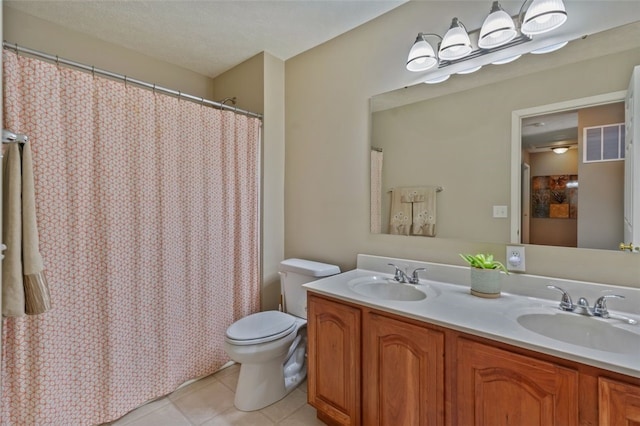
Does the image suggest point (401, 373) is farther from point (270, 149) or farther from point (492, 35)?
point (270, 149)

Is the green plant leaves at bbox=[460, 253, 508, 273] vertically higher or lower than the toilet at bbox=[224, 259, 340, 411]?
higher

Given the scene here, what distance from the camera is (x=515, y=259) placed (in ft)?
4.67

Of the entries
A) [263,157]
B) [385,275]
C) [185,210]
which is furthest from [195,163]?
[385,275]

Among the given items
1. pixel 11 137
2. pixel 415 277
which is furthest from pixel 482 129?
pixel 11 137

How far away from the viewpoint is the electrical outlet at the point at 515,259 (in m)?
1.42

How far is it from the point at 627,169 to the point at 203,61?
9.47 ft

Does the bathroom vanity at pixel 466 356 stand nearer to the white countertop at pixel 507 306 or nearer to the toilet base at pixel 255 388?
the white countertop at pixel 507 306

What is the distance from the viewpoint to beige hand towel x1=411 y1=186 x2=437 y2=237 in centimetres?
171

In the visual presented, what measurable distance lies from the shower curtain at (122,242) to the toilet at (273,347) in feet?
1.43

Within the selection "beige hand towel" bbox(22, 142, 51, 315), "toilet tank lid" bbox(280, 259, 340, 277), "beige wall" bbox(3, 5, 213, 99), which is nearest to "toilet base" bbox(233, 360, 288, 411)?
"toilet tank lid" bbox(280, 259, 340, 277)

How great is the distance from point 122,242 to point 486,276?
1.99 meters

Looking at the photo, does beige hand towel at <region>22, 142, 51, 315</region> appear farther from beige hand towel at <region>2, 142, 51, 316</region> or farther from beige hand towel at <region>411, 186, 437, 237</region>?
beige hand towel at <region>411, 186, 437, 237</region>

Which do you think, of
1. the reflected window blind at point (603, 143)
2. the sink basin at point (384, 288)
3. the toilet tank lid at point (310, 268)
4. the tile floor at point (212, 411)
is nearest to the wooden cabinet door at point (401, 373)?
the sink basin at point (384, 288)

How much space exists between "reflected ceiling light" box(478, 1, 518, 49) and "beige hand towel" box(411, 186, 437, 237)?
0.78 m
